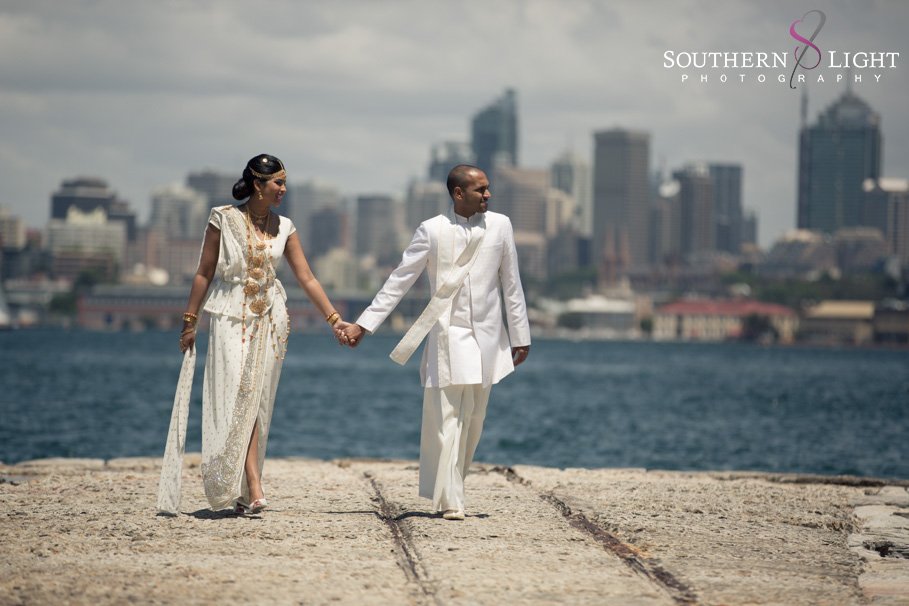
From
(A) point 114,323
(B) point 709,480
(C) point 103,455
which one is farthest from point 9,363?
(A) point 114,323

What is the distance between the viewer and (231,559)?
5.64 metres

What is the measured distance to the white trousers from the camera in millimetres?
6784

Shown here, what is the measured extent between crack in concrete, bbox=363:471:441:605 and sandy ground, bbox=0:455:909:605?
0.4 inches

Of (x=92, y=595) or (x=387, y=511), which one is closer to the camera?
(x=92, y=595)

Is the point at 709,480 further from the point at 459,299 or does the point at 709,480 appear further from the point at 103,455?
the point at 103,455

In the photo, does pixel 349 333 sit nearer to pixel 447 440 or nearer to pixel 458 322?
pixel 458 322

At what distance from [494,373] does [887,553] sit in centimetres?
183

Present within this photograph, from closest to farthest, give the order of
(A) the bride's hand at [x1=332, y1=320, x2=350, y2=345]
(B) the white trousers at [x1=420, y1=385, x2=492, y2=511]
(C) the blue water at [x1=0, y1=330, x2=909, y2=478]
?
(B) the white trousers at [x1=420, y1=385, x2=492, y2=511] < (A) the bride's hand at [x1=332, y1=320, x2=350, y2=345] < (C) the blue water at [x1=0, y1=330, x2=909, y2=478]

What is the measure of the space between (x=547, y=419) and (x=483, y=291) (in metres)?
29.7

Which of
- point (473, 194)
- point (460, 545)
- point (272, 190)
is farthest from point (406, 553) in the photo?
point (272, 190)

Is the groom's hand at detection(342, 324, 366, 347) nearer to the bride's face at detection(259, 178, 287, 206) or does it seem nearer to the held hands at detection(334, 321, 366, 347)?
the held hands at detection(334, 321, 366, 347)

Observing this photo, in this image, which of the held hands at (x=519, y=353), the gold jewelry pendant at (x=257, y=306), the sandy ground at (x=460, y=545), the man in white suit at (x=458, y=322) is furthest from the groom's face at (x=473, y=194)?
the sandy ground at (x=460, y=545)

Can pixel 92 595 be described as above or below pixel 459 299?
below

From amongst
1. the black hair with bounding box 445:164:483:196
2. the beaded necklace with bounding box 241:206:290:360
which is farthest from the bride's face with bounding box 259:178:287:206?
the black hair with bounding box 445:164:483:196
